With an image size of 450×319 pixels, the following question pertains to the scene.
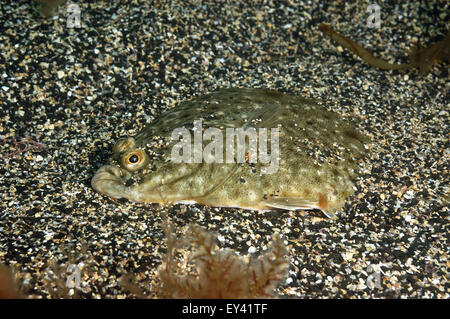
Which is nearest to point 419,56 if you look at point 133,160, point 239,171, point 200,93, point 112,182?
point 200,93

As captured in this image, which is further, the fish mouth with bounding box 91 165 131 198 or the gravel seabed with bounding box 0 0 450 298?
the fish mouth with bounding box 91 165 131 198

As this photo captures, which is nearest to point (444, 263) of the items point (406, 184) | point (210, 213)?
point (406, 184)

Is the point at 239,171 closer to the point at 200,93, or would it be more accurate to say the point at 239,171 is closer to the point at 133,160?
the point at 133,160

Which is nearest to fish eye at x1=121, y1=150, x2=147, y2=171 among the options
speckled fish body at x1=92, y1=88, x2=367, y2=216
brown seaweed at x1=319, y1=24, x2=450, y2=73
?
speckled fish body at x1=92, y1=88, x2=367, y2=216

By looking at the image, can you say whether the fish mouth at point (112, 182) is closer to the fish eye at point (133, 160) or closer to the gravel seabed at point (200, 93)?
the fish eye at point (133, 160)

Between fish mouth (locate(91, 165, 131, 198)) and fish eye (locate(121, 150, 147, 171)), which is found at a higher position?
fish eye (locate(121, 150, 147, 171))

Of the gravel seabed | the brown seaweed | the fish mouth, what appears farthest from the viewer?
the brown seaweed

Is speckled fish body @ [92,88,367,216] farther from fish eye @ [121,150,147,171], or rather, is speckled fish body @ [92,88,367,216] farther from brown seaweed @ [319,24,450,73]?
brown seaweed @ [319,24,450,73]

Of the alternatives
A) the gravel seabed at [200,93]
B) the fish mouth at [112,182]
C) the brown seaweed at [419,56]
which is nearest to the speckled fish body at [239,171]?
the fish mouth at [112,182]

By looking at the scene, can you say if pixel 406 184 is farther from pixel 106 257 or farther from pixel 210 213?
pixel 106 257
